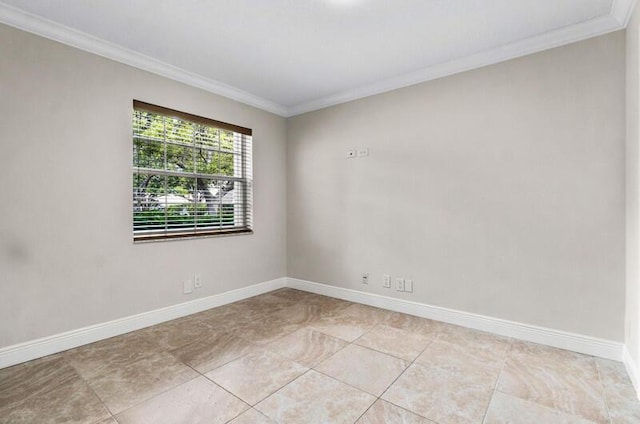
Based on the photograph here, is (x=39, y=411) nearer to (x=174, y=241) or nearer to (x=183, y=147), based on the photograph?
(x=174, y=241)

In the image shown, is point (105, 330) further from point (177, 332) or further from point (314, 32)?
point (314, 32)

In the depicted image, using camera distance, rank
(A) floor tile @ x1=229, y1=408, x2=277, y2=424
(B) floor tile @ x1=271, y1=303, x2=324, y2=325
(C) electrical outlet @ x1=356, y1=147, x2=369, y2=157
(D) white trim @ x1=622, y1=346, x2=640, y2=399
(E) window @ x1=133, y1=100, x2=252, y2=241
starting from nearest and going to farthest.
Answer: (A) floor tile @ x1=229, y1=408, x2=277, y2=424
(D) white trim @ x1=622, y1=346, x2=640, y2=399
(E) window @ x1=133, y1=100, x2=252, y2=241
(B) floor tile @ x1=271, y1=303, x2=324, y2=325
(C) electrical outlet @ x1=356, y1=147, x2=369, y2=157

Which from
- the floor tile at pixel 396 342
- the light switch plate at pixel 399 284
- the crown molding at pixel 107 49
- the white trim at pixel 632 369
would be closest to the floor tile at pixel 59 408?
the floor tile at pixel 396 342

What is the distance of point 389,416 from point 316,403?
1.32 ft

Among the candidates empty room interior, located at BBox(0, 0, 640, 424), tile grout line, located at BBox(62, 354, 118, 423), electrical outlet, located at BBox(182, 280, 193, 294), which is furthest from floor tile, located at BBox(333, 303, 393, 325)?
tile grout line, located at BBox(62, 354, 118, 423)

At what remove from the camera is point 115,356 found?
7.61ft

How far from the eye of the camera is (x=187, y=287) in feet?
10.6

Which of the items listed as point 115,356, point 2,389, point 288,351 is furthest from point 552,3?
point 2,389

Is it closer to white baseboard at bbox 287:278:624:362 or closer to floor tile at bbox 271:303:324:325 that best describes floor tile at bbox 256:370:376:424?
floor tile at bbox 271:303:324:325

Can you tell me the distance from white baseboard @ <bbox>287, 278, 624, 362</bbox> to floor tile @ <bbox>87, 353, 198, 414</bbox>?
6.58 ft

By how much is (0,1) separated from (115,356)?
2549 millimetres

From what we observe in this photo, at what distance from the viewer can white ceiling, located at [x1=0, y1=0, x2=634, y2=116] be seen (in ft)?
7.07

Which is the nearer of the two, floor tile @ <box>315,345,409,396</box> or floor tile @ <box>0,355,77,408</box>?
floor tile @ <box>0,355,77,408</box>

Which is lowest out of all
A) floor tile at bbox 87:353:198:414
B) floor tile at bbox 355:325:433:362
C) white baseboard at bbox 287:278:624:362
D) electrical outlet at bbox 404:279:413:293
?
floor tile at bbox 355:325:433:362
